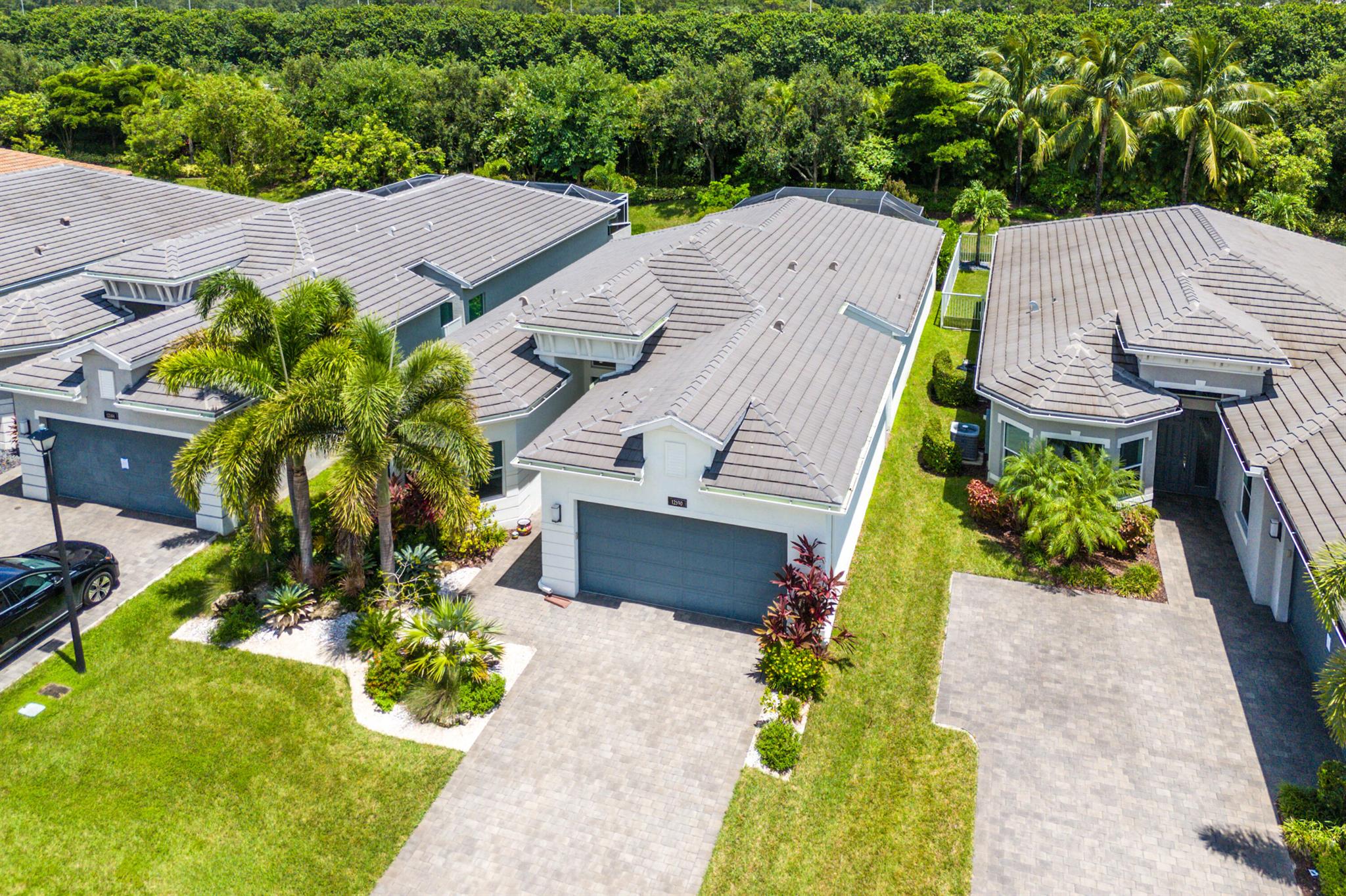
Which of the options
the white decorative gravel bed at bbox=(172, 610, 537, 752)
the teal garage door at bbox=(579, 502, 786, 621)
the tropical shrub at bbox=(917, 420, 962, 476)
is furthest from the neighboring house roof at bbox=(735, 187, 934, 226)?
the white decorative gravel bed at bbox=(172, 610, 537, 752)

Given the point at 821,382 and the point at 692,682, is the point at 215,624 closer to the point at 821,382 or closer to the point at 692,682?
the point at 692,682

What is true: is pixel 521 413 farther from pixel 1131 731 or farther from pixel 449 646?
pixel 1131 731

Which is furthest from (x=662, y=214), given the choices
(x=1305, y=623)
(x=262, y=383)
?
(x=1305, y=623)

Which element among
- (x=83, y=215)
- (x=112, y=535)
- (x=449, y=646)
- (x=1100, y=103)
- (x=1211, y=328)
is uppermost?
(x=1100, y=103)

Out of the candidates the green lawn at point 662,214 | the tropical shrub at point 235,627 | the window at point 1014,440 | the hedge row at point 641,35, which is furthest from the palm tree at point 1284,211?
the tropical shrub at point 235,627

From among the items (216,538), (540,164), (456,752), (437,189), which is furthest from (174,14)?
(456,752)

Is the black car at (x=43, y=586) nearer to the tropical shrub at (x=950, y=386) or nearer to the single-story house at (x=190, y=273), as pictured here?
the single-story house at (x=190, y=273)

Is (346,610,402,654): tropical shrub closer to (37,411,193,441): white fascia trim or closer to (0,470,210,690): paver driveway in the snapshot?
(0,470,210,690): paver driveway
